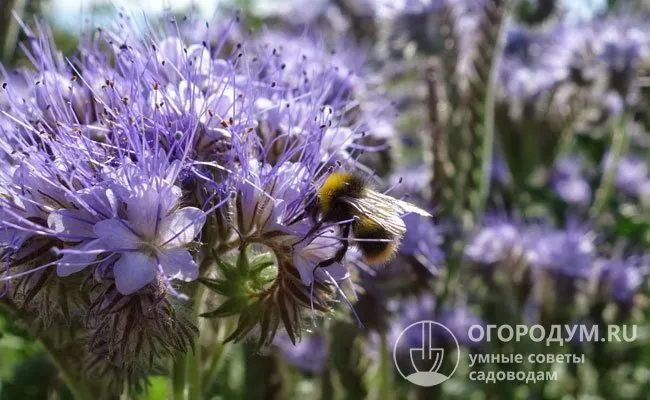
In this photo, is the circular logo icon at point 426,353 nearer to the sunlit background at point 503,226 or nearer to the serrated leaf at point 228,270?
the sunlit background at point 503,226

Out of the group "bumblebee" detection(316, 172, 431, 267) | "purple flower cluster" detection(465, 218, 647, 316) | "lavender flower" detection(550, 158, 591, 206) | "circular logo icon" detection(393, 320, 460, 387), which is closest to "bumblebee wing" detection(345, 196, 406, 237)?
"bumblebee" detection(316, 172, 431, 267)

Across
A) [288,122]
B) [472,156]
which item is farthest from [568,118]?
[288,122]

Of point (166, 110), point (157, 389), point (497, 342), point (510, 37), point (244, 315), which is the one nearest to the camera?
point (244, 315)

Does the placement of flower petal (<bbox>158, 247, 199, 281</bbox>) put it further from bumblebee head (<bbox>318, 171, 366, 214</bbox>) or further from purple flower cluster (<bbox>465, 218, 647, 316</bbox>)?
purple flower cluster (<bbox>465, 218, 647, 316</bbox>)

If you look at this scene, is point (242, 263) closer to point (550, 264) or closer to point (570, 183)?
point (550, 264)

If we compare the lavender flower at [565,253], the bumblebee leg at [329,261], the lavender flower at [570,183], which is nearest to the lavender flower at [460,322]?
the lavender flower at [565,253]

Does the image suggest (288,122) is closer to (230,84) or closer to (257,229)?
(230,84)

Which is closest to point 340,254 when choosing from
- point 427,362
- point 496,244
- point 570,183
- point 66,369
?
point 66,369
